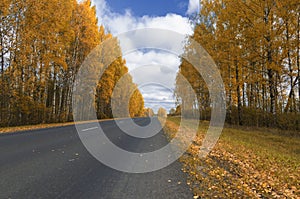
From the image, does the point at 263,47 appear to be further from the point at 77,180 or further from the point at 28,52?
the point at 28,52

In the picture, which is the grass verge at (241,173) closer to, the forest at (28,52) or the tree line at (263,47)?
the tree line at (263,47)

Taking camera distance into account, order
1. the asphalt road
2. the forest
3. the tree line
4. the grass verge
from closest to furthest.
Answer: the asphalt road → the grass verge → the tree line → the forest

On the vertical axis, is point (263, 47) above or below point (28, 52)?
below

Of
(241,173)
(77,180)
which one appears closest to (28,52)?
(77,180)

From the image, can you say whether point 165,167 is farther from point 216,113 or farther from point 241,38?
point 216,113

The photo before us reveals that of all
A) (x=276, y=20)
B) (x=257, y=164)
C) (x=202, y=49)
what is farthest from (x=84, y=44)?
(x=257, y=164)

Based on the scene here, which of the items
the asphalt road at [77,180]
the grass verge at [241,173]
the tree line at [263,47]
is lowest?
the grass verge at [241,173]

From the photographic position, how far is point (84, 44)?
25.0 m

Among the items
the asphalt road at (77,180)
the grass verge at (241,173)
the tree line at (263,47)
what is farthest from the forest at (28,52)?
the grass verge at (241,173)

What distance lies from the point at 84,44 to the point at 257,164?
76.9 feet

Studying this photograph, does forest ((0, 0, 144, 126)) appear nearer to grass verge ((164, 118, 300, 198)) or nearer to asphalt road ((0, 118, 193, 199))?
asphalt road ((0, 118, 193, 199))

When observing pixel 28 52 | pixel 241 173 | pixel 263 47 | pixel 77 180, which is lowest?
pixel 241 173

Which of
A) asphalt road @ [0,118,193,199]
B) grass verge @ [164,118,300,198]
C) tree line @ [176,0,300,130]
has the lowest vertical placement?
grass verge @ [164,118,300,198]

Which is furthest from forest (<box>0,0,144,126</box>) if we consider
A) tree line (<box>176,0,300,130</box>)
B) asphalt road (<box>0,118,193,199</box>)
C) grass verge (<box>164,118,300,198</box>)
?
grass verge (<box>164,118,300,198</box>)
